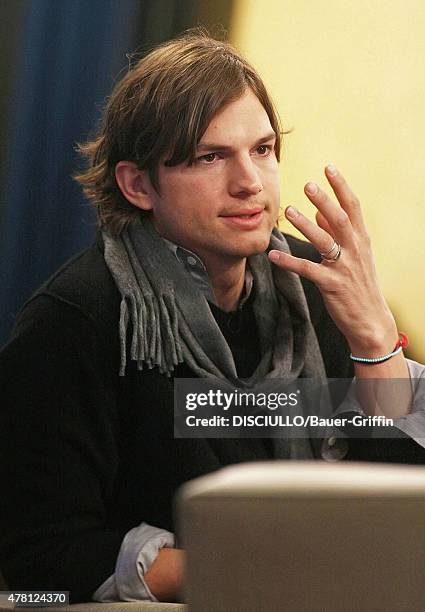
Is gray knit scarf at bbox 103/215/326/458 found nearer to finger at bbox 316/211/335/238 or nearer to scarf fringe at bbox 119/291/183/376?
scarf fringe at bbox 119/291/183/376

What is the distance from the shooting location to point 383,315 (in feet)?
4.83

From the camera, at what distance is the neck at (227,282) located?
4.99 ft

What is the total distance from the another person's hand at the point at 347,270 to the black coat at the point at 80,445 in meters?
0.16

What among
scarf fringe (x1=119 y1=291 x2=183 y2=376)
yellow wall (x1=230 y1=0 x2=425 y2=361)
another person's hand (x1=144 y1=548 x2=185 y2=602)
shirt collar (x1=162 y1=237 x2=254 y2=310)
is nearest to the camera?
another person's hand (x1=144 y1=548 x2=185 y2=602)

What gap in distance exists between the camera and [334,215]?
4.64ft

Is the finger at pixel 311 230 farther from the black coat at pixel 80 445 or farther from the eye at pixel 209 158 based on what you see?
the black coat at pixel 80 445

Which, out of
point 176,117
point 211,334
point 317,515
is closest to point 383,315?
point 211,334

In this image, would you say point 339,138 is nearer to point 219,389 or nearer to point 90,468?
Result: point 219,389

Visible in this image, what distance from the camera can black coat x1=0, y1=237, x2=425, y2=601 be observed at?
133cm

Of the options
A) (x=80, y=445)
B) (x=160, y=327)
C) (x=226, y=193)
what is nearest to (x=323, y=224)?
(x=226, y=193)

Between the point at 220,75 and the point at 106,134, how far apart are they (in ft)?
0.71

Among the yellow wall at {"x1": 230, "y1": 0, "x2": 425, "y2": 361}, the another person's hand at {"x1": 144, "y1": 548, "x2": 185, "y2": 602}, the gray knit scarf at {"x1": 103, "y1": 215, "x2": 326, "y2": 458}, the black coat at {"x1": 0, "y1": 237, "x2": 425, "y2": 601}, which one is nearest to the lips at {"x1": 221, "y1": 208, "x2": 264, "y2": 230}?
the gray knit scarf at {"x1": 103, "y1": 215, "x2": 326, "y2": 458}

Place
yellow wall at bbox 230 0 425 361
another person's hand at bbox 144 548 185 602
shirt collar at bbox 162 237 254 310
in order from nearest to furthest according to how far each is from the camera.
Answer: another person's hand at bbox 144 548 185 602
shirt collar at bbox 162 237 254 310
yellow wall at bbox 230 0 425 361

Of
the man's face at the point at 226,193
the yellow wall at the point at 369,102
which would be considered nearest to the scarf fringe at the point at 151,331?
the man's face at the point at 226,193
